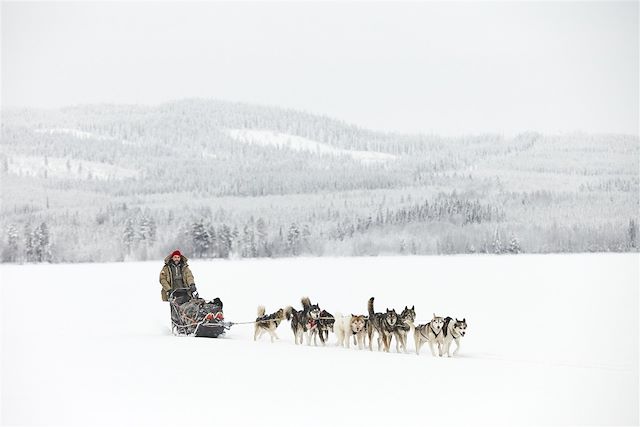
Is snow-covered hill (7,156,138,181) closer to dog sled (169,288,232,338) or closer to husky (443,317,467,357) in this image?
dog sled (169,288,232,338)

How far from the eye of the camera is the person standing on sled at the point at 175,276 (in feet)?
43.1

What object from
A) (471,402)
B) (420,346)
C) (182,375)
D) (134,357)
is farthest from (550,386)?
(134,357)

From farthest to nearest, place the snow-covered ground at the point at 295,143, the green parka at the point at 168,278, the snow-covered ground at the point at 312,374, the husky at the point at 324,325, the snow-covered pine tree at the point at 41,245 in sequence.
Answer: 1. the snow-covered ground at the point at 295,143
2. the snow-covered pine tree at the point at 41,245
3. the green parka at the point at 168,278
4. the husky at the point at 324,325
5. the snow-covered ground at the point at 312,374

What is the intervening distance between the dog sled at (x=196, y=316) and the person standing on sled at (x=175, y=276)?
204 millimetres

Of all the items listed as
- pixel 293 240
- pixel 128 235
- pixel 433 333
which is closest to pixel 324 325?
pixel 433 333

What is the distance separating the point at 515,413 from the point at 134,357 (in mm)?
4755

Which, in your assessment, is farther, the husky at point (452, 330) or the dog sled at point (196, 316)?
the dog sled at point (196, 316)

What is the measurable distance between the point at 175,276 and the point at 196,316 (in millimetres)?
1021

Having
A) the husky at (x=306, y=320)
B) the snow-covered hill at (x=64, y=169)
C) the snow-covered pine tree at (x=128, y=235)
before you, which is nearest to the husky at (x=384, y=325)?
the husky at (x=306, y=320)

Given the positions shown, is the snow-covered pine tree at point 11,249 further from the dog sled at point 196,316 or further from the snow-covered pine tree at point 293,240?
the dog sled at point 196,316

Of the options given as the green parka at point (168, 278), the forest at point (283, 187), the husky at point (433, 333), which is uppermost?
the forest at point (283, 187)

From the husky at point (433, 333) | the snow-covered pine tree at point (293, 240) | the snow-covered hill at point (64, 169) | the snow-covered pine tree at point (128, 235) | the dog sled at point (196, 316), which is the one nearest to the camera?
the husky at point (433, 333)

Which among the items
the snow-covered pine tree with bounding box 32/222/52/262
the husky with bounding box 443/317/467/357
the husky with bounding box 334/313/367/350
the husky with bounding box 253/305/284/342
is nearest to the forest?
the snow-covered pine tree with bounding box 32/222/52/262

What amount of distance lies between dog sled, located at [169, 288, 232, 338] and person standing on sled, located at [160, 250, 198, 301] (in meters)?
0.20
